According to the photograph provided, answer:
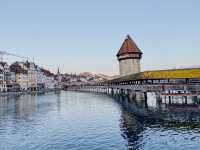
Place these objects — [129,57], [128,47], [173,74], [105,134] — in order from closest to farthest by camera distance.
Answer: [105,134]
[173,74]
[129,57]
[128,47]

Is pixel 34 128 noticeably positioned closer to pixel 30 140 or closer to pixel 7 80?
pixel 30 140

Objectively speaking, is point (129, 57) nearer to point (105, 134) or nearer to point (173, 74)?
point (173, 74)

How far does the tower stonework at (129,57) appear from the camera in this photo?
91.9m

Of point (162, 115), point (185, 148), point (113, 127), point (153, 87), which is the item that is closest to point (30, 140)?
point (113, 127)

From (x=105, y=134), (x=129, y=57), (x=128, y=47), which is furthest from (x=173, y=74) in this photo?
(x=128, y=47)

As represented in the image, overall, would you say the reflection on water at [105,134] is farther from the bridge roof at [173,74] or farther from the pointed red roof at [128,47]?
the pointed red roof at [128,47]

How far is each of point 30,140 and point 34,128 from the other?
256 inches

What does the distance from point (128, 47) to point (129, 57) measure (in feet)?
11.8

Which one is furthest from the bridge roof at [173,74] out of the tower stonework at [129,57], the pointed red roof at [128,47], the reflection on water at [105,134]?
the pointed red roof at [128,47]

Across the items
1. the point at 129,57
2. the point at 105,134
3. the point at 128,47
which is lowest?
the point at 105,134

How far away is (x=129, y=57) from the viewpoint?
3723 inches

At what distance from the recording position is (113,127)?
31391 millimetres

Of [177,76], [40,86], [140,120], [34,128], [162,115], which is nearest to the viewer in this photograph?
[34,128]

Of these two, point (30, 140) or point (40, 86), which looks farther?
point (40, 86)
